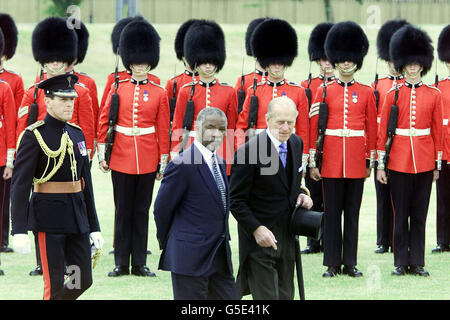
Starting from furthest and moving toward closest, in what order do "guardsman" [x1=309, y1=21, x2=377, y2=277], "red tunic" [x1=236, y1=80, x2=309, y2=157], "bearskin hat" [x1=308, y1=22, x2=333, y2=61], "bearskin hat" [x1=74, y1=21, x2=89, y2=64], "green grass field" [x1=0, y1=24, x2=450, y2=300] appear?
→ "bearskin hat" [x1=308, y1=22, x2=333, y2=61], "bearskin hat" [x1=74, y1=21, x2=89, y2=64], "red tunic" [x1=236, y1=80, x2=309, y2=157], "guardsman" [x1=309, y1=21, x2=377, y2=277], "green grass field" [x1=0, y1=24, x2=450, y2=300]

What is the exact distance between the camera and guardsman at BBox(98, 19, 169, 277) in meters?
7.76

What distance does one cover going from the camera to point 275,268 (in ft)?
18.8

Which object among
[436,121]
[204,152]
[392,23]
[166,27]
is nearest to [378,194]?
[436,121]

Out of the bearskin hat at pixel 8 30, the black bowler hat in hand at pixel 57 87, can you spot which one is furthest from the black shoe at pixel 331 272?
the bearskin hat at pixel 8 30

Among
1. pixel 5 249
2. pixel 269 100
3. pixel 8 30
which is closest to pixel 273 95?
pixel 269 100

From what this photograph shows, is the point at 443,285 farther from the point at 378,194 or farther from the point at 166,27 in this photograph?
the point at 166,27

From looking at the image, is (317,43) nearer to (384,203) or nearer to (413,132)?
(384,203)

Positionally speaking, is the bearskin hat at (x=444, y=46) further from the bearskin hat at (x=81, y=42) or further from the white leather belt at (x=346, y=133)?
the bearskin hat at (x=81, y=42)

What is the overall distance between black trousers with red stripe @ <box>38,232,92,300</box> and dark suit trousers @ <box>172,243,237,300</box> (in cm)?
60

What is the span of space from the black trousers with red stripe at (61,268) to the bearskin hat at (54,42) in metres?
3.12

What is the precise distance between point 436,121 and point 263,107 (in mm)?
1301

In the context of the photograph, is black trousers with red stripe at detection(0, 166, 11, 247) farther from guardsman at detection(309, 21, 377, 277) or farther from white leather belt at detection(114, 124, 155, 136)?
guardsman at detection(309, 21, 377, 277)

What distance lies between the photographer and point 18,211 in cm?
553

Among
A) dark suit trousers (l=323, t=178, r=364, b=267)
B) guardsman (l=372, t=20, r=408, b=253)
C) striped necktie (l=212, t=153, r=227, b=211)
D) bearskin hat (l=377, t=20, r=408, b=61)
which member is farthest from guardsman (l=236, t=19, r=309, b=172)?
striped necktie (l=212, t=153, r=227, b=211)
